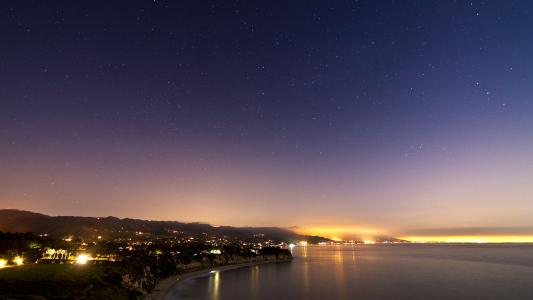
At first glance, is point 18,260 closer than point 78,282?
No

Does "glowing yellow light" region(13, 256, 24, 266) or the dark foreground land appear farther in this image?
"glowing yellow light" region(13, 256, 24, 266)

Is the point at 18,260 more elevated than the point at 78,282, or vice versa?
the point at 18,260

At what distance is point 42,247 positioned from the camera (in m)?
99.9

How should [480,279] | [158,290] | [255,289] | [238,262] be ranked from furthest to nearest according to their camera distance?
[238,262], [480,279], [255,289], [158,290]

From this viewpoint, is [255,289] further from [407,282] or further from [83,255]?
[83,255]

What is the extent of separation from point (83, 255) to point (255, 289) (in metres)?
48.5

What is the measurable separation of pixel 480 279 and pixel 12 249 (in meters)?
121

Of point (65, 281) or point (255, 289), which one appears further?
point (255, 289)

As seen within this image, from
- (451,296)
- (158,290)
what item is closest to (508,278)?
(451,296)

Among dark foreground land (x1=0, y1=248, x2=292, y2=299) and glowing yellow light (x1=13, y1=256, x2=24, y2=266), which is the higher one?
glowing yellow light (x1=13, y1=256, x2=24, y2=266)

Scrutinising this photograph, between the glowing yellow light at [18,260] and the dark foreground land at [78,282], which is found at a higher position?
the glowing yellow light at [18,260]

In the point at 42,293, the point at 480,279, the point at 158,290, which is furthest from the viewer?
the point at 480,279

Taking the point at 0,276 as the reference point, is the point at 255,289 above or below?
below

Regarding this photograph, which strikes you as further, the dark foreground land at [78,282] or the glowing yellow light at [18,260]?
the glowing yellow light at [18,260]
